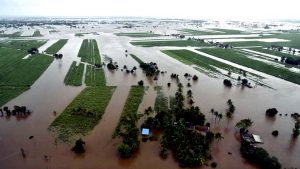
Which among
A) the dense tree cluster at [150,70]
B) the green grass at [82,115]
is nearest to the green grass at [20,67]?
the green grass at [82,115]

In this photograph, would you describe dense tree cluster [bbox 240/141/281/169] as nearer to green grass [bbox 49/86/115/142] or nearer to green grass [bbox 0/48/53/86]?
green grass [bbox 49/86/115/142]

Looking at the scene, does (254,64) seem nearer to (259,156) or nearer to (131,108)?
(131,108)

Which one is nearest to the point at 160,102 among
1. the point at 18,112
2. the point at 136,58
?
the point at 18,112

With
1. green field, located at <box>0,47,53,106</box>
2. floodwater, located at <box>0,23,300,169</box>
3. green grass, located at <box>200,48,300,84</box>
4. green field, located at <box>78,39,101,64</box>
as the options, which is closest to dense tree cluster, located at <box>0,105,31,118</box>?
floodwater, located at <box>0,23,300,169</box>

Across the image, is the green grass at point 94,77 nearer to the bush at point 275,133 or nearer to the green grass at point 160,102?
the green grass at point 160,102

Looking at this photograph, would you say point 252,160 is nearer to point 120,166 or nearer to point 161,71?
point 120,166

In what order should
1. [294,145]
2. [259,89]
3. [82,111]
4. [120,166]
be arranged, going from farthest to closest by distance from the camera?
[259,89], [82,111], [294,145], [120,166]

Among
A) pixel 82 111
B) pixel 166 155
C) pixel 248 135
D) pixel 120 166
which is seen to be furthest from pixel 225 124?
pixel 82 111
